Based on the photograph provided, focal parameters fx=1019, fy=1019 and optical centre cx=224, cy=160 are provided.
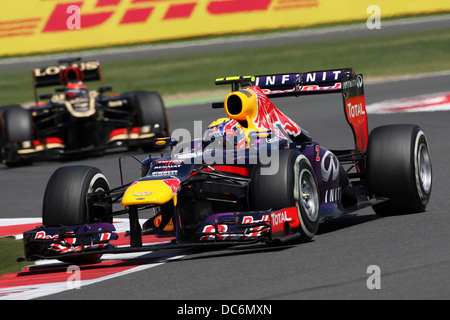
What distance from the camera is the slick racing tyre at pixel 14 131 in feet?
52.5

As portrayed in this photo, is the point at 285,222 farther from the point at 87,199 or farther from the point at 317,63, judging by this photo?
the point at 317,63

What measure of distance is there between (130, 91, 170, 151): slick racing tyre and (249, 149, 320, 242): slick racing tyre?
28.4 feet

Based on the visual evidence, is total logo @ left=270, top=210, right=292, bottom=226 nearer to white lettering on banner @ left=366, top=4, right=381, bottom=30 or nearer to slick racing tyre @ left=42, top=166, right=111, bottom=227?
slick racing tyre @ left=42, top=166, right=111, bottom=227

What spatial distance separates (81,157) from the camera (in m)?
16.8

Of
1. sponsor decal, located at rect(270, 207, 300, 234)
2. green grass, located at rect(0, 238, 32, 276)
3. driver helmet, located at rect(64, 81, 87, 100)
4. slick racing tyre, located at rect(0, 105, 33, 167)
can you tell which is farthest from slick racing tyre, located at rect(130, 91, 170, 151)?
sponsor decal, located at rect(270, 207, 300, 234)

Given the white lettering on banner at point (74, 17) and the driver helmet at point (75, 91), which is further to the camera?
the white lettering on banner at point (74, 17)

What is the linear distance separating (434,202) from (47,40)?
2140 cm

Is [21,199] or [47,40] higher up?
[47,40]

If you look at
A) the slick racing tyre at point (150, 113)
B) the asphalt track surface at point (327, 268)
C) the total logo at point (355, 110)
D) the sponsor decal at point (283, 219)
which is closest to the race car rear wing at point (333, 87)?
the total logo at point (355, 110)

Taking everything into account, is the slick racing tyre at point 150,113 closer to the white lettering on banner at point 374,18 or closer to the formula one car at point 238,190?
the formula one car at point 238,190

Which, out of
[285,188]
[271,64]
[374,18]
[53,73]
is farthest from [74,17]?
[285,188]

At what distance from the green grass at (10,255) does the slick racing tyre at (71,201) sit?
2.24ft

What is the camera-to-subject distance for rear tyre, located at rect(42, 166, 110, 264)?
7727mm

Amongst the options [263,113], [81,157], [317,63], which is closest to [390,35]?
[317,63]
